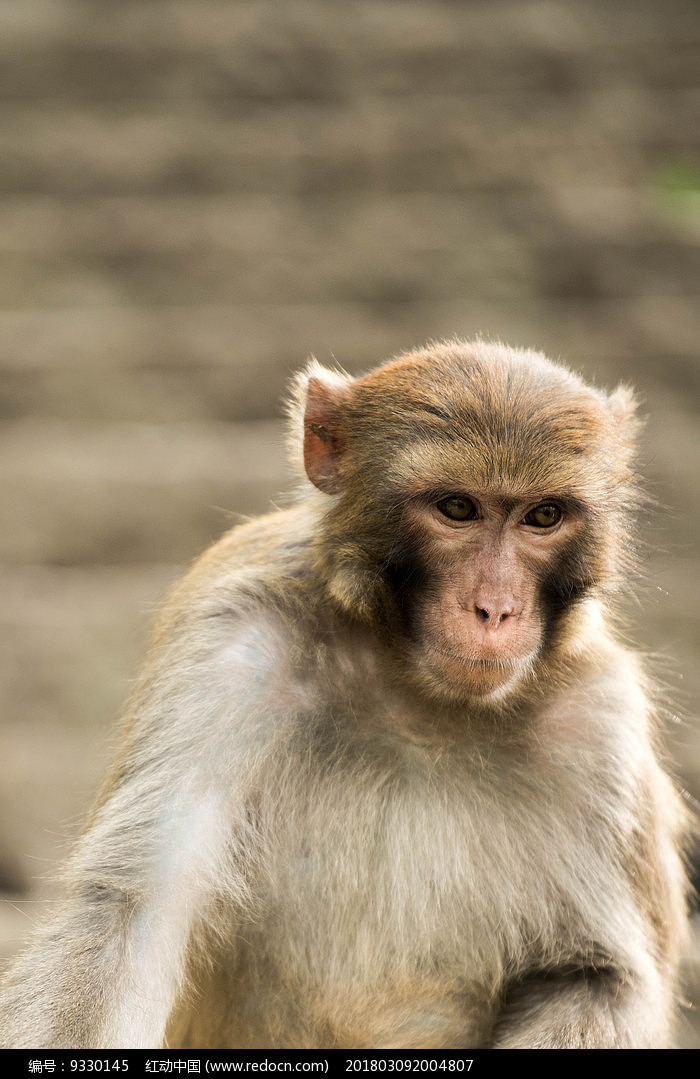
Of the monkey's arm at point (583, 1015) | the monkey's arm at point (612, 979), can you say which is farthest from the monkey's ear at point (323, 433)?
the monkey's arm at point (583, 1015)

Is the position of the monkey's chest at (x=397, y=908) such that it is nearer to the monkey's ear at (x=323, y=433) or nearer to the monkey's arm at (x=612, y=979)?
the monkey's arm at (x=612, y=979)

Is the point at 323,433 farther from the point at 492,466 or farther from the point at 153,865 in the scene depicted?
the point at 153,865

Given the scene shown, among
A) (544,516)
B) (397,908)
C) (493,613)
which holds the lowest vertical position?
(397,908)

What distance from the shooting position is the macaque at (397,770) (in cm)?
318

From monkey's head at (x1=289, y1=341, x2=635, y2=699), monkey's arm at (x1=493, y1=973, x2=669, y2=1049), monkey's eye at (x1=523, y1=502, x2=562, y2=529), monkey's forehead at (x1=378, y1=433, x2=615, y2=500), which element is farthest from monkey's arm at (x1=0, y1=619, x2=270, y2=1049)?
monkey's arm at (x1=493, y1=973, x2=669, y2=1049)

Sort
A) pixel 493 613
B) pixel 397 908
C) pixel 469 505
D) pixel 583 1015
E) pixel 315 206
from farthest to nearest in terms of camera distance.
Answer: pixel 315 206 < pixel 583 1015 < pixel 397 908 < pixel 469 505 < pixel 493 613

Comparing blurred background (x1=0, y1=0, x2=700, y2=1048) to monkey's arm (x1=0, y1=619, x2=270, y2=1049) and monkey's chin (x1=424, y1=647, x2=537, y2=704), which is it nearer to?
monkey's arm (x1=0, y1=619, x2=270, y2=1049)

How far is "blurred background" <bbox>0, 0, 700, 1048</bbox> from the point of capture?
744cm

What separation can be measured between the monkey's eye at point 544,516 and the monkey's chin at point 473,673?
32cm

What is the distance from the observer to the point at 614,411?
12.0ft

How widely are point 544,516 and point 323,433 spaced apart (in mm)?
629

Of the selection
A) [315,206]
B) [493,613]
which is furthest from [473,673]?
[315,206]

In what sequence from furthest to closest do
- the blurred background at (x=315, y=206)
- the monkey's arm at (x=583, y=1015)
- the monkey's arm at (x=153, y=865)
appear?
the blurred background at (x=315, y=206)
the monkey's arm at (x=583, y=1015)
the monkey's arm at (x=153, y=865)

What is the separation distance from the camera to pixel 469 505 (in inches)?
127
